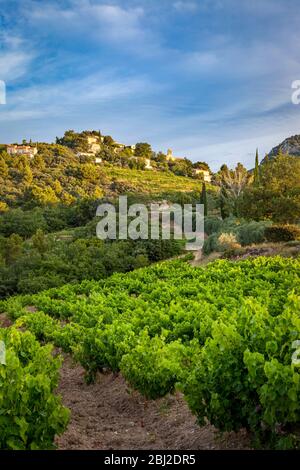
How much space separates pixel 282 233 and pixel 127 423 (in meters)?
20.1

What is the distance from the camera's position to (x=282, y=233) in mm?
25828

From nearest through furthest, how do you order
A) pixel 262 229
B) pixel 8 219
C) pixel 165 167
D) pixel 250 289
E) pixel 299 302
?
pixel 299 302 → pixel 250 289 → pixel 262 229 → pixel 8 219 → pixel 165 167

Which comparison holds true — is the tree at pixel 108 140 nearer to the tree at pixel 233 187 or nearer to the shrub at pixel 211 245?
the tree at pixel 233 187

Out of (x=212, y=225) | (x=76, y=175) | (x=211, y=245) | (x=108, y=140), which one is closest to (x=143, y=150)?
(x=108, y=140)

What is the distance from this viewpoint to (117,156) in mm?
105375

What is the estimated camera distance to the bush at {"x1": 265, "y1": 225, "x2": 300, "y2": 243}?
2559 centimetres

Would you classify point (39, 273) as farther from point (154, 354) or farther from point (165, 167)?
point (165, 167)

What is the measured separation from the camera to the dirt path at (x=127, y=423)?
6.10m

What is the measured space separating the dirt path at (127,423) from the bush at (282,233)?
17.9 meters

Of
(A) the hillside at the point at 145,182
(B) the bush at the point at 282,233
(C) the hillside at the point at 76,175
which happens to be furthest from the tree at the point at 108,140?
(B) the bush at the point at 282,233

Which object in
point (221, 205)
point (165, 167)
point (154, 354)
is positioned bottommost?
point (154, 354)

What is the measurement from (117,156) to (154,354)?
9997 centimetres

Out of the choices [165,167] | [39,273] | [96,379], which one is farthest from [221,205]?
[165,167]

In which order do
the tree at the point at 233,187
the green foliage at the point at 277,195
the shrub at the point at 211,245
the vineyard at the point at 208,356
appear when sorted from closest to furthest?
the vineyard at the point at 208,356, the shrub at the point at 211,245, the green foliage at the point at 277,195, the tree at the point at 233,187
